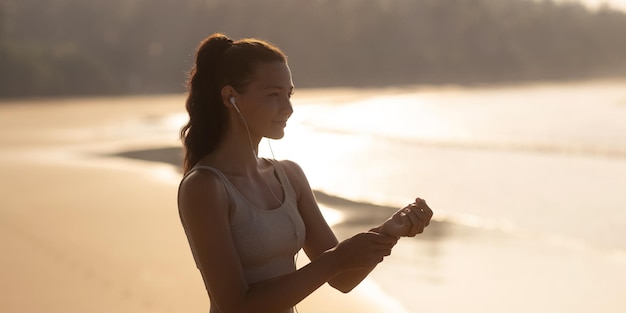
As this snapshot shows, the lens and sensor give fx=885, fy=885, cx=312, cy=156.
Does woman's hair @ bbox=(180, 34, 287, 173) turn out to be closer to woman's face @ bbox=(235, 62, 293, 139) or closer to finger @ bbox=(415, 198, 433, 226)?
woman's face @ bbox=(235, 62, 293, 139)

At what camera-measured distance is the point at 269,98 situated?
7.91 feet

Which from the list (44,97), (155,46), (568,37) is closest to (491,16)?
(568,37)

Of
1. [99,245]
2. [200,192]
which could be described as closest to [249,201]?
[200,192]

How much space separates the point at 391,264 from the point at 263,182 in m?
5.28

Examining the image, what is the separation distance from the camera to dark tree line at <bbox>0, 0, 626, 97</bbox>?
2512 inches

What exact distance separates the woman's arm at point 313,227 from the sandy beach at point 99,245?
138 inches

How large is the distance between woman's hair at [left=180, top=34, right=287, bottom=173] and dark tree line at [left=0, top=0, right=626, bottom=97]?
191 feet

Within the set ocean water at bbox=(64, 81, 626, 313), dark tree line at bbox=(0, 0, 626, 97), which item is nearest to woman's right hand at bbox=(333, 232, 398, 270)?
ocean water at bbox=(64, 81, 626, 313)

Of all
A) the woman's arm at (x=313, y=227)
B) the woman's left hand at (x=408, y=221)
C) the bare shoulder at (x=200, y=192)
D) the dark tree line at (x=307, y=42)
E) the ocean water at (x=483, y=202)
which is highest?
the bare shoulder at (x=200, y=192)

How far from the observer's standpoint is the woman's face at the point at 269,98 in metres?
2.40

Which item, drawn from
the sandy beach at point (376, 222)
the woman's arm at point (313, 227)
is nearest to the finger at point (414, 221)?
the woman's arm at point (313, 227)

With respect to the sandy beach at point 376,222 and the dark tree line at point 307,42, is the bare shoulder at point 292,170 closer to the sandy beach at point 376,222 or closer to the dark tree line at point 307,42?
the sandy beach at point 376,222

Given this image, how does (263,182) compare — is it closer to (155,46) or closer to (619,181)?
(619,181)

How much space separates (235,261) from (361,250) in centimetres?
33
